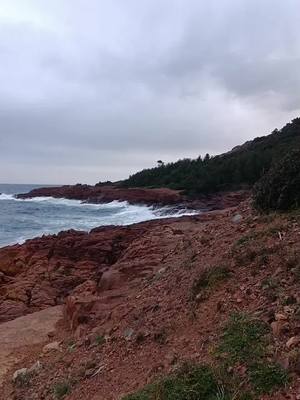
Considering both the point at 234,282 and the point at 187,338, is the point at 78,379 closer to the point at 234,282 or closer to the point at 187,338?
the point at 187,338

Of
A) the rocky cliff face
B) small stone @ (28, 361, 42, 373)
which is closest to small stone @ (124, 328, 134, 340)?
small stone @ (28, 361, 42, 373)

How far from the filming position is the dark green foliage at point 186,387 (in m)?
4.05

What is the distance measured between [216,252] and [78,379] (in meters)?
2.55

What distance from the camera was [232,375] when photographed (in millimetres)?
4145

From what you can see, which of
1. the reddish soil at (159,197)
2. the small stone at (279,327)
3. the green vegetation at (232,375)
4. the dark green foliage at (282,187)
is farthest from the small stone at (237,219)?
the reddish soil at (159,197)

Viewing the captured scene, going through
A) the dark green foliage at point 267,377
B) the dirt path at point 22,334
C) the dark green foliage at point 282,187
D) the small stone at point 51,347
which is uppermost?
the dark green foliage at point 282,187

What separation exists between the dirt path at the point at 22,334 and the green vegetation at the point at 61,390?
158 centimetres

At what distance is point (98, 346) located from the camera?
652 cm

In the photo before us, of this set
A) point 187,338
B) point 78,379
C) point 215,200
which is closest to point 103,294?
point 78,379

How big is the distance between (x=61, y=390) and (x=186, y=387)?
6.52 feet

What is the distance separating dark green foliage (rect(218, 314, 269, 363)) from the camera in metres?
4.29

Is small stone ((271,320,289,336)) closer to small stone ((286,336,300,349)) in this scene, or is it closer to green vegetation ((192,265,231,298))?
small stone ((286,336,300,349))

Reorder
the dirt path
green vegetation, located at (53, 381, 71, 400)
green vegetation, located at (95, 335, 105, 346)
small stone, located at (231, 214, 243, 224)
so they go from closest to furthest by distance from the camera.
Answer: green vegetation, located at (53, 381, 71, 400), green vegetation, located at (95, 335, 105, 346), the dirt path, small stone, located at (231, 214, 243, 224)

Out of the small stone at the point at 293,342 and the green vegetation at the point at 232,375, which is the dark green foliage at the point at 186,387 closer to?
the green vegetation at the point at 232,375
